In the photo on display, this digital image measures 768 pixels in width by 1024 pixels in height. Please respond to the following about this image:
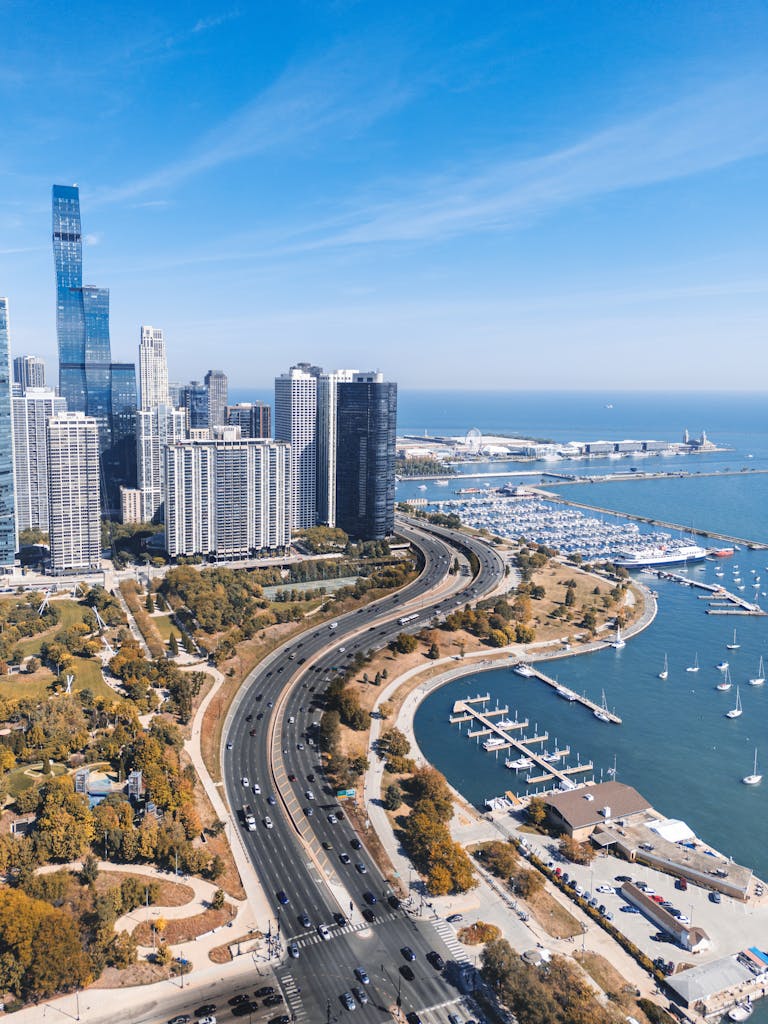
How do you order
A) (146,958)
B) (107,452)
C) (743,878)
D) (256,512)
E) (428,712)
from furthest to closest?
1. (107,452)
2. (256,512)
3. (428,712)
4. (743,878)
5. (146,958)

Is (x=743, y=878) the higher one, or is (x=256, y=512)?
(x=256, y=512)

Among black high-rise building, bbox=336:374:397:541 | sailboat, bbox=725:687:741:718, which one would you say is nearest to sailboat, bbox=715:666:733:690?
sailboat, bbox=725:687:741:718

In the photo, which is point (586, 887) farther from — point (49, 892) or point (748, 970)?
point (49, 892)

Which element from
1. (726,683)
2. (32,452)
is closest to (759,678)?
(726,683)

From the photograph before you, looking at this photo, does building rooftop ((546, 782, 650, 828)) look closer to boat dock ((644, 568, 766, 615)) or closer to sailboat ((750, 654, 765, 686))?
sailboat ((750, 654, 765, 686))

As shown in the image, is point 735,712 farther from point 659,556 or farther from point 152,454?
point 152,454

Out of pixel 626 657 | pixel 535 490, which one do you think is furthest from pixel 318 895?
pixel 535 490
